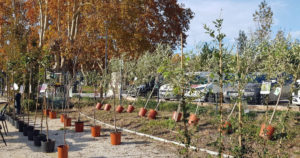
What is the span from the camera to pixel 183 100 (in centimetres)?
368

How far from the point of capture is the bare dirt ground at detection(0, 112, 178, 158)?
5.70 metres

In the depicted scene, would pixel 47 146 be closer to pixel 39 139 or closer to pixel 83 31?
pixel 39 139

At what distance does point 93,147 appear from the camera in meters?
6.32

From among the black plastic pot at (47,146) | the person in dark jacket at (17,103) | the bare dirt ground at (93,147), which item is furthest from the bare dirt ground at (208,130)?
the person in dark jacket at (17,103)

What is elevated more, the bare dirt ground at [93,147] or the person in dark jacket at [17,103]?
the person in dark jacket at [17,103]

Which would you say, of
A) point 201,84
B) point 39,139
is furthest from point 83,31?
point 201,84

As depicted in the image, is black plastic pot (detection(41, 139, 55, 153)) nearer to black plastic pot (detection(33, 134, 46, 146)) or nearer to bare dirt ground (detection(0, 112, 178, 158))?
bare dirt ground (detection(0, 112, 178, 158))

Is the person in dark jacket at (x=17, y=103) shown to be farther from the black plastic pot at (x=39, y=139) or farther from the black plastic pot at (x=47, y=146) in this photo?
the black plastic pot at (x=47, y=146)

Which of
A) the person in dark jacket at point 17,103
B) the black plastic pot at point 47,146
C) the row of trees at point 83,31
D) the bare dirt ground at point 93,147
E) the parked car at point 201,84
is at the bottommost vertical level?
the bare dirt ground at point 93,147

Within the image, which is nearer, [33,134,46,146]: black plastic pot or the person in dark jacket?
[33,134,46,146]: black plastic pot

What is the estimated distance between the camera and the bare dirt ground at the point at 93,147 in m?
5.70

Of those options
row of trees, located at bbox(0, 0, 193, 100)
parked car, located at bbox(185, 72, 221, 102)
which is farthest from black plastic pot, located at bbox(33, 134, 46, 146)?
parked car, located at bbox(185, 72, 221, 102)

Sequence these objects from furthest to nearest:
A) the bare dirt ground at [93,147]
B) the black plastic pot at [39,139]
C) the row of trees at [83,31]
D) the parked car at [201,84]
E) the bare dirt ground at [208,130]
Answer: the row of trees at [83,31] → the black plastic pot at [39,139] → the bare dirt ground at [93,147] → the bare dirt ground at [208,130] → the parked car at [201,84]

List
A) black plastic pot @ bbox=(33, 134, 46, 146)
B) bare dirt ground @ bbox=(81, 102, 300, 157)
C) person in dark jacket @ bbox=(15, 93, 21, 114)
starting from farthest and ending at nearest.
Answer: person in dark jacket @ bbox=(15, 93, 21, 114), black plastic pot @ bbox=(33, 134, 46, 146), bare dirt ground @ bbox=(81, 102, 300, 157)
